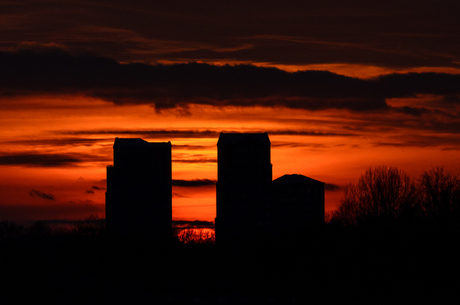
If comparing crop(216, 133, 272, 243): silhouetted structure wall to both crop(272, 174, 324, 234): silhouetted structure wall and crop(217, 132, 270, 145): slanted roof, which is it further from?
crop(272, 174, 324, 234): silhouetted structure wall

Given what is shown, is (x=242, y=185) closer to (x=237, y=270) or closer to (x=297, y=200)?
(x=297, y=200)

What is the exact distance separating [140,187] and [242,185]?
32.3m

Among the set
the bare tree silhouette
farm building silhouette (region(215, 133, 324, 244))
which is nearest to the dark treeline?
the bare tree silhouette

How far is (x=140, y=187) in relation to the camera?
181125 mm

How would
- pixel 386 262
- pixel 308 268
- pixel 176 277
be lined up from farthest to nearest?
pixel 176 277 → pixel 308 268 → pixel 386 262

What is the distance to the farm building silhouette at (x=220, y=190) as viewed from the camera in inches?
6698

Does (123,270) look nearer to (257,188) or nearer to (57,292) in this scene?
(57,292)

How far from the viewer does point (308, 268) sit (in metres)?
97.9

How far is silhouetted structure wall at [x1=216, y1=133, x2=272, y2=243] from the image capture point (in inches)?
6668

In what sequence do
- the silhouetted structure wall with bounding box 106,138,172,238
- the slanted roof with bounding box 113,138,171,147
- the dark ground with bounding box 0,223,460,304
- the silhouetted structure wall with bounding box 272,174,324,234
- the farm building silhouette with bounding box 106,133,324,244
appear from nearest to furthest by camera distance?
1. the dark ground with bounding box 0,223,460,304
2. the farm building silhouette with bounding box 106,133,324,244
3. the silhouetted structure wall with bounding box 106,138,172,238
4. the slanted roof with bounding box 113,138,171,147
5. the silhouetted structure wall with bounding box 272,174,324,234

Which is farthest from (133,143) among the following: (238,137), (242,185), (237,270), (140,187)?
(237,270)

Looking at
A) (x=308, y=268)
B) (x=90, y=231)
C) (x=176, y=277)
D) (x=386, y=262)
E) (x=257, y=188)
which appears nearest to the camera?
(x=386, y=262)

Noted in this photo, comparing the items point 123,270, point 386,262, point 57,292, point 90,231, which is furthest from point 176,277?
point 90,231

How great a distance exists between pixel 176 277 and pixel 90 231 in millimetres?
50267
